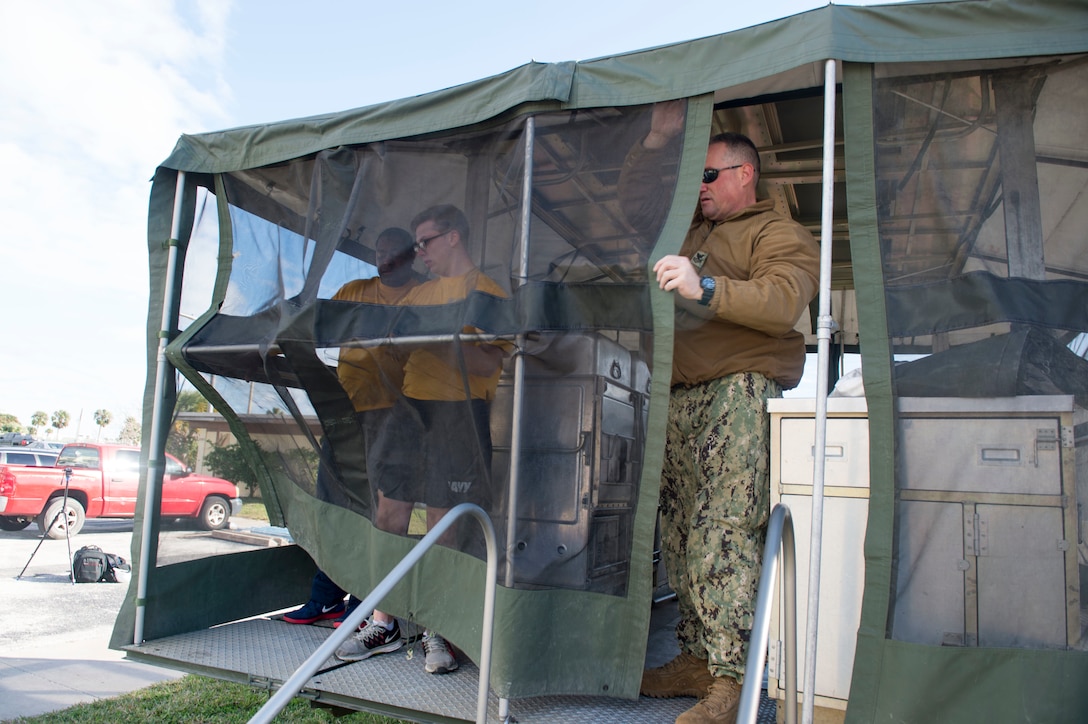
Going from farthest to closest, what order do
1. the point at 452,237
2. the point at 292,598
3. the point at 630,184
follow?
the point at 292,598
the point at 452,237
the point at 630,184

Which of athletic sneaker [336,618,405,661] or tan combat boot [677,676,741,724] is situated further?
athletic sneaker [336,618,405,661]

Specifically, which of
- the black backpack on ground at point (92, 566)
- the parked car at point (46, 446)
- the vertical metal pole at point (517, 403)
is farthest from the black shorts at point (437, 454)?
the parked car at point (46, 446)

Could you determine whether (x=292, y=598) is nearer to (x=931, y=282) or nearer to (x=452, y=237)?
(x=452, y=237)

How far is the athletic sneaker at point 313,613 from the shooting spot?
12.2 ft

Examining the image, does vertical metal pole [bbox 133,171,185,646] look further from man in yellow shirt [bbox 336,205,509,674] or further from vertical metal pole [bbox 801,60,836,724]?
vertical metal pole [bbox 801,60,836,724]

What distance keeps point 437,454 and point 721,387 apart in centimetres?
104

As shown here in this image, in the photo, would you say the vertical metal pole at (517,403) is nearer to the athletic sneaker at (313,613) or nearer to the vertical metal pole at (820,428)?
the vertical metal pole at (820,428)

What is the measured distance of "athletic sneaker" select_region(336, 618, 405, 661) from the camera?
3.03m

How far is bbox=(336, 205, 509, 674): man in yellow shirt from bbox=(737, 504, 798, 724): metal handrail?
3.59ft

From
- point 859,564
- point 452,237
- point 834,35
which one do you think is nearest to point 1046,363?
point 859,564

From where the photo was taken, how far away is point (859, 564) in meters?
2.26

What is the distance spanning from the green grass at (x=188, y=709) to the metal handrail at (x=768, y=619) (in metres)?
2.75

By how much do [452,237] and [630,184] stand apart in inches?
27.6

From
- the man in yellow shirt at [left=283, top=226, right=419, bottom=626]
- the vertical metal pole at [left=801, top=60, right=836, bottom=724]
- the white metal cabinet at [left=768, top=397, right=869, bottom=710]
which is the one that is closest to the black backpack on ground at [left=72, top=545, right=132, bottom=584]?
the man in yellow shirt at [left=283, top=226, right=419, bottom=626]
